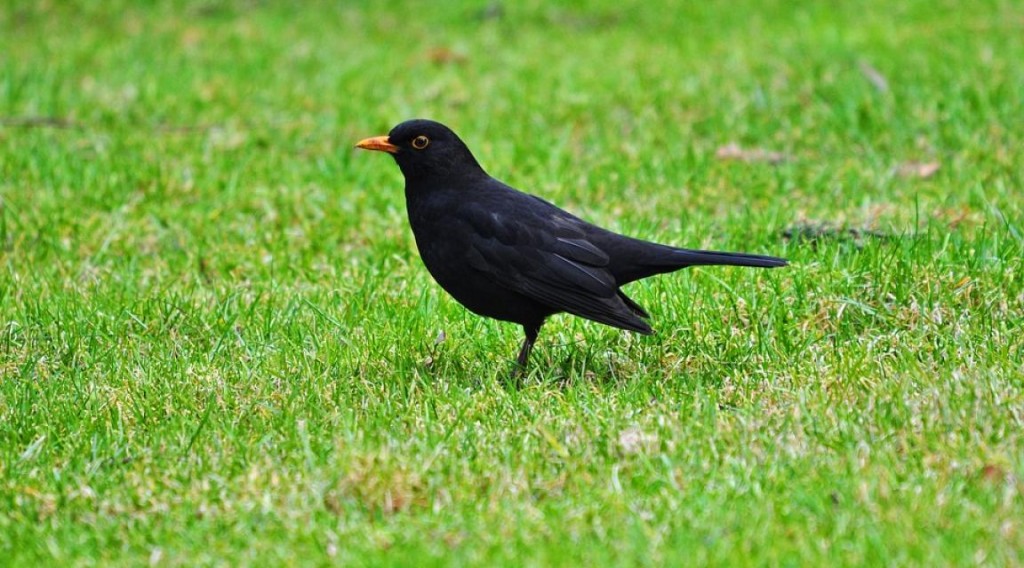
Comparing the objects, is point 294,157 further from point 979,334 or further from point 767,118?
point 979,334

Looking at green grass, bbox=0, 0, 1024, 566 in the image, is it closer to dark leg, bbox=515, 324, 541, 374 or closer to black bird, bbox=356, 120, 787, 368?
dark leg, bbox=515, 324, 541, 374

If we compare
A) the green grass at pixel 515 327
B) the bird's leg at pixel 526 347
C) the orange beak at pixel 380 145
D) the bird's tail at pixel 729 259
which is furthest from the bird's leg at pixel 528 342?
the orange beak at pixel 380 145

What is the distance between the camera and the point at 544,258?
521 cm

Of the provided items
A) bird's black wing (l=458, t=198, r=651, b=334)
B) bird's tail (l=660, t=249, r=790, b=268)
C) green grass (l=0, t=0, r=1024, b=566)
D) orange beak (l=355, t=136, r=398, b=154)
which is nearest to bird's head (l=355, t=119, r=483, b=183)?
orange beak (l=355, t=136, r=398, b=154)

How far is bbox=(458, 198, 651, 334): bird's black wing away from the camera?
5.07m

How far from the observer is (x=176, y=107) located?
9406 millimetres

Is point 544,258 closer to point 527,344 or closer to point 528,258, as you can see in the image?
point 528,258

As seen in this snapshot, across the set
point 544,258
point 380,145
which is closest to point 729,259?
point 544,258

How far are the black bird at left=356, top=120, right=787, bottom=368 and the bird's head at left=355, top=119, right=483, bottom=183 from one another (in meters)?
0.07

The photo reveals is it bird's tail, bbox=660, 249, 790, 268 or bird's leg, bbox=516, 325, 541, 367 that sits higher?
bird's tail, bbox=660, 249, 790, 268

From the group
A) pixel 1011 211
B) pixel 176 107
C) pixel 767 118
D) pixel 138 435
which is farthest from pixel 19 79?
pixel 1011 211

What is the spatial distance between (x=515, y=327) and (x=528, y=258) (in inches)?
29.5

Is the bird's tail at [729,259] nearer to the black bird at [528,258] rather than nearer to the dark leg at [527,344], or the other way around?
the black bird at [528,258]

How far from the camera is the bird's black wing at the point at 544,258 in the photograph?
16.6 ft
